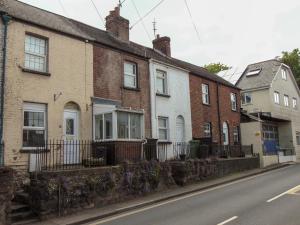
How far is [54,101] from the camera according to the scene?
15.4 meters

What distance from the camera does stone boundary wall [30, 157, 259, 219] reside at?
11.5 meters

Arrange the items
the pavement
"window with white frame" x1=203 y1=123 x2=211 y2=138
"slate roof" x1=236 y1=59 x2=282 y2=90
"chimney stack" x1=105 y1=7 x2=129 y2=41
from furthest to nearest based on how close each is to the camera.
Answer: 1. "slate roof" x1=236 y1=59 x2=282 y2=90
2. "window with white frame" x1=203 y1=123 x2=211 y2=138
3. "chimney stack" x1=105 y1=7 x2=129 y2=41
4. the pavement

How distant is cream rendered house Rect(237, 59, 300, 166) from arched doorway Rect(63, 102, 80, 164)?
20000 millimetres

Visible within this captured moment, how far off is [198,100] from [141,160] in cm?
1059

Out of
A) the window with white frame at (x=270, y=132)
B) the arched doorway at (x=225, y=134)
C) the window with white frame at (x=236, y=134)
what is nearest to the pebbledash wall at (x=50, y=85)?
the arched doorway at (x=225, y=134)

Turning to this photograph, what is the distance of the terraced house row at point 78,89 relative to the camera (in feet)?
46.0

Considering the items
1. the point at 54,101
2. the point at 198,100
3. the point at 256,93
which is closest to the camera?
the point at 54,101

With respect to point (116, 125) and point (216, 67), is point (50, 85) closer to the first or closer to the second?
point (116, 125)

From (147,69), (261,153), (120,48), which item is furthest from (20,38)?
(261,153)

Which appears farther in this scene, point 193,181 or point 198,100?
point 198,100

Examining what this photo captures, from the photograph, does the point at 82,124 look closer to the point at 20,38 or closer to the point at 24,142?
the point at 24,142

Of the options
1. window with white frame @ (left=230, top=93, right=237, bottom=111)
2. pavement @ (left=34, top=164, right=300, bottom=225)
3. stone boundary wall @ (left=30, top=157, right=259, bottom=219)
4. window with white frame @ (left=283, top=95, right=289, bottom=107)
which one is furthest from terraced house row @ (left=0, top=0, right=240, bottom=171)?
window with white frame @ (left=283, top=95, right=289, bottom=107)

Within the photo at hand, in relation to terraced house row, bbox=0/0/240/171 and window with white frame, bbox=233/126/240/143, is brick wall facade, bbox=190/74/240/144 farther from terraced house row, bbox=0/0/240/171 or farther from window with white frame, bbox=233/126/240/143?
→ terraced house row, bbox=0/0/240/171

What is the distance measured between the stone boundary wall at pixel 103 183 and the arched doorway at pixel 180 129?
13.5ft
